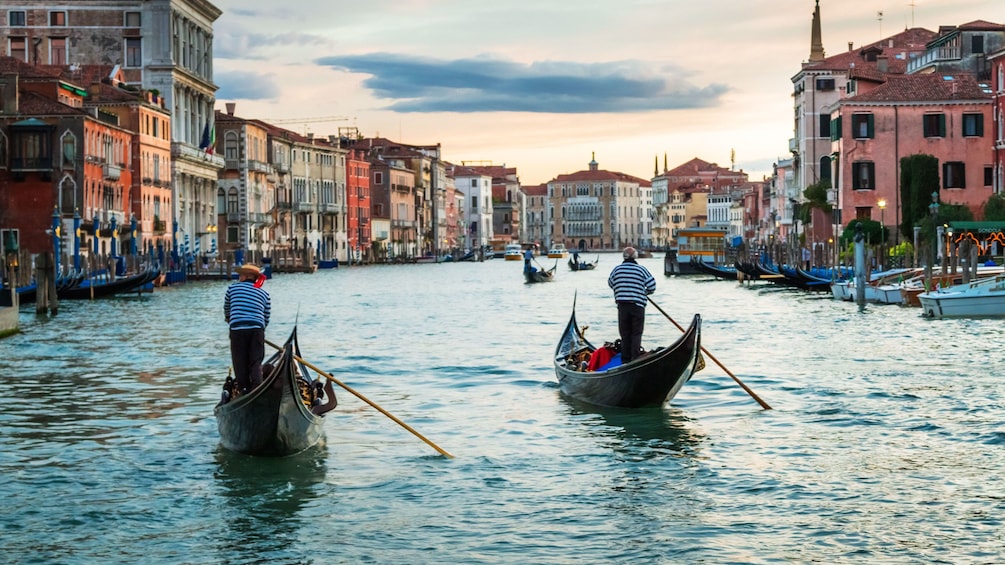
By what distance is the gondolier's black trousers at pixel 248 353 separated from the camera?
922 centimetres

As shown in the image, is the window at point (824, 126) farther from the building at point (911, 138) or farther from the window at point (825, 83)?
the building at point (911, 138)

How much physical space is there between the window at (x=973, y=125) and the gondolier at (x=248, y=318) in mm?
31920

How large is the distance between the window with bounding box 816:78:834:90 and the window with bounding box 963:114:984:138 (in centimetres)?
1061

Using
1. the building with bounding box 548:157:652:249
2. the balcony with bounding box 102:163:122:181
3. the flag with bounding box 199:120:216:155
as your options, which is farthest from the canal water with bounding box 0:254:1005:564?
the building with bounding box 548:157:652:249

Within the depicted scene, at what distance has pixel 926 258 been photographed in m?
23.3

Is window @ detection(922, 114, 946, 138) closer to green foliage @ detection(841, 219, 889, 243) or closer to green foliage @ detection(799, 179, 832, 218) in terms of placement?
green foliage @ detection(841, 219, 889, 243)

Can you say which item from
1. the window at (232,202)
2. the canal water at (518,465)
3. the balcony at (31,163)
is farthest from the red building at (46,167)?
the canal water at (518,465)

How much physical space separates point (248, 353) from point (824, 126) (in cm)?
4175

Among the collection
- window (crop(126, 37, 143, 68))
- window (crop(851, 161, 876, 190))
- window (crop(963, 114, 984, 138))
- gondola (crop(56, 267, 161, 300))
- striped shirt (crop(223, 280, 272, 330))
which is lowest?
gondola (crop(56, 267, 161, 300))

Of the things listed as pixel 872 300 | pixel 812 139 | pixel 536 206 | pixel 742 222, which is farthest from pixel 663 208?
pixel 872 300

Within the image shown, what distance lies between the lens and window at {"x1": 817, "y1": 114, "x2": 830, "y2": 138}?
48972mm

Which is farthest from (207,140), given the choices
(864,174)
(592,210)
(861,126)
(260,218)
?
(592,210)

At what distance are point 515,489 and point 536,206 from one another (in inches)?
5211

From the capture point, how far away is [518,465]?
9336 mm
